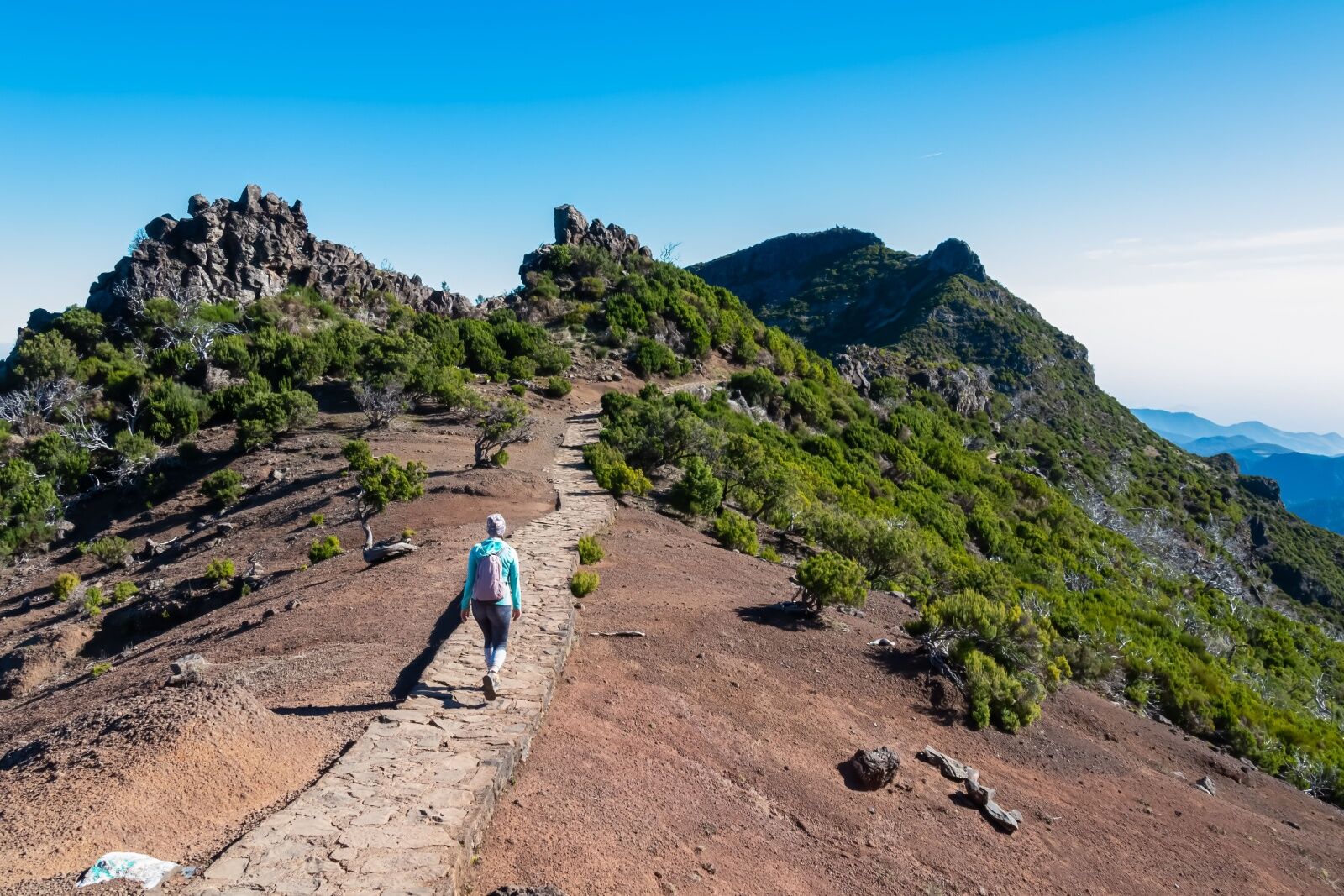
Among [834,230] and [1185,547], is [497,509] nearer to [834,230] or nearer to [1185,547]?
[1185,547]

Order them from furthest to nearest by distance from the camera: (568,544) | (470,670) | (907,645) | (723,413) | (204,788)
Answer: (723,413)
(568,544)
(907,645)
(470,670)
(204,788)

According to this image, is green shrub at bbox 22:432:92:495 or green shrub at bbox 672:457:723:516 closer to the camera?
green shrub at bbox 672:457:723:516

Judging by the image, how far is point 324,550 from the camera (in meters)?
12.8

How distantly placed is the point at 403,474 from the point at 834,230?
375 ft

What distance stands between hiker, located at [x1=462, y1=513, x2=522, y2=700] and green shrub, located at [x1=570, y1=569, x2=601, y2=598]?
9.25 ft

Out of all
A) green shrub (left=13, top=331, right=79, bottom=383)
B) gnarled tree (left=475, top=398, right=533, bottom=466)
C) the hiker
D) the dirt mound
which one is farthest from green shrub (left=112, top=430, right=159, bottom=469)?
the hiker

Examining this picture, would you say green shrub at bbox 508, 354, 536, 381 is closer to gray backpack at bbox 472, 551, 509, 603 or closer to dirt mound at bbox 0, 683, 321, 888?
gray backpack at bbox 472, 551, 509, 603

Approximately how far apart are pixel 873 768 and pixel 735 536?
8.45m

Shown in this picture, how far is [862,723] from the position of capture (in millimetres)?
8094

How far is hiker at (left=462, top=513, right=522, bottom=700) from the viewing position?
6.36 m

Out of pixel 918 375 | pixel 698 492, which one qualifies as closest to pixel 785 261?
pixel 918 375

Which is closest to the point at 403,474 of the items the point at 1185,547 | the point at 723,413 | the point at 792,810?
the point at 792,810

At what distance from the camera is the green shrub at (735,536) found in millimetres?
15125

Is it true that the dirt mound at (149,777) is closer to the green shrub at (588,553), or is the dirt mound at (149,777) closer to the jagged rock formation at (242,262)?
the green shrub at (588,553)
